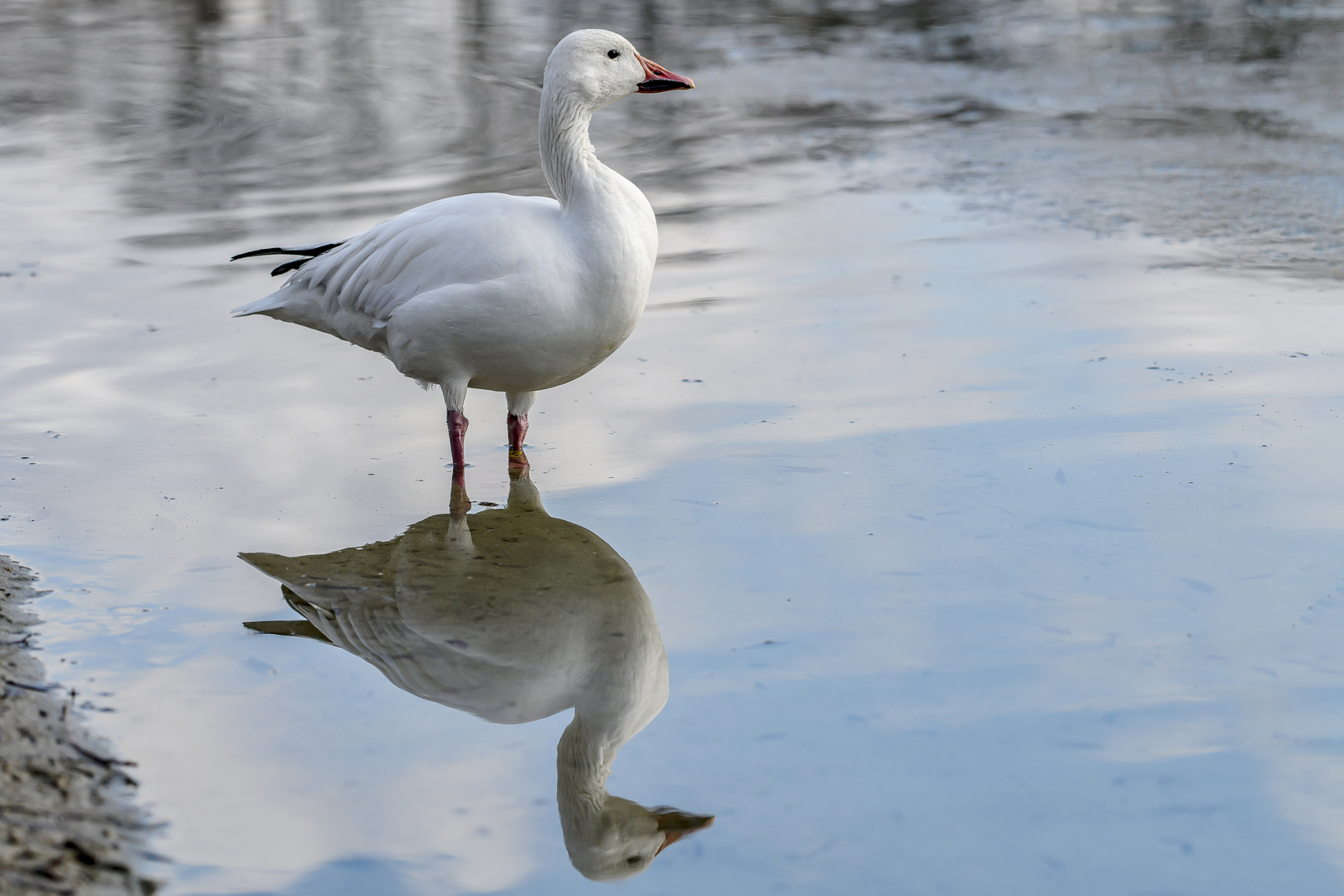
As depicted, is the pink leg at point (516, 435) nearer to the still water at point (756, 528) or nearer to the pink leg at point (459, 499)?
the still water at point (756, 528)

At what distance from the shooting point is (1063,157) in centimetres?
1038

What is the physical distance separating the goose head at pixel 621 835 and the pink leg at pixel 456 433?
98.1 inches

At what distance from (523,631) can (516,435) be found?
1711 millimetres

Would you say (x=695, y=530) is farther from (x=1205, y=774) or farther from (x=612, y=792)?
(x=1205, y=774)

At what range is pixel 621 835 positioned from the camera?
11.5 feet

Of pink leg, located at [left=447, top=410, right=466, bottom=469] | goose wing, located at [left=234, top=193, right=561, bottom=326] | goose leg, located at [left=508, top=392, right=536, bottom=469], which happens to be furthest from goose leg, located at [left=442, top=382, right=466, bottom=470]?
goose wing, located at [left=234, top=193, right=561, bottom=326]

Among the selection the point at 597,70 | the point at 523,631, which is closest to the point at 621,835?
the point at 523,631

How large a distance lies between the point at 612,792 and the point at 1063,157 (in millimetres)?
8036

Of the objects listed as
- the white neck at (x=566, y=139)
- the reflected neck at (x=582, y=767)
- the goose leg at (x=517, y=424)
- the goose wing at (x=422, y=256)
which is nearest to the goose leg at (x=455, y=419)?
the goose leg at (x=517, y=424)

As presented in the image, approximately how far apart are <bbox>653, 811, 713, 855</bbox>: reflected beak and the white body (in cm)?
232

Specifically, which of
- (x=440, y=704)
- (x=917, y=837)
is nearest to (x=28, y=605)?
(x=440, y=704)

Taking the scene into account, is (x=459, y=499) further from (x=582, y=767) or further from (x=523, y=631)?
(x=582, y=767)

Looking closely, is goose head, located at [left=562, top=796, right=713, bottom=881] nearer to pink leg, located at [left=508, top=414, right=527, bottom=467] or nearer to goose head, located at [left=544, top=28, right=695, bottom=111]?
pink leg, located at [left=508, top=414, right=527, bottom=467]

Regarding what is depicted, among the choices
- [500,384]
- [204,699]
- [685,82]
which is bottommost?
[204,699]
